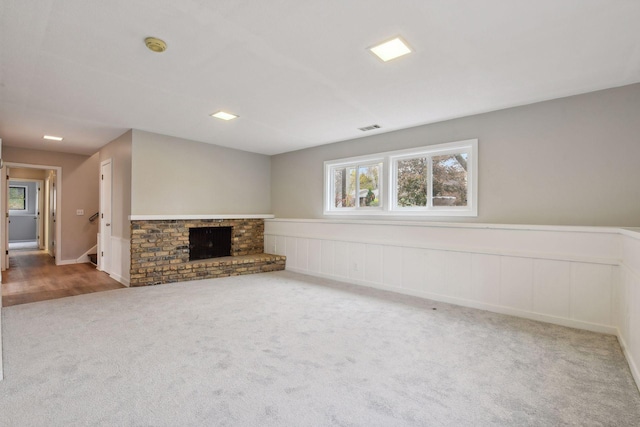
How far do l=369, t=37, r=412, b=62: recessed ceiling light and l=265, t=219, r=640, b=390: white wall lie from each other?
6.89ft

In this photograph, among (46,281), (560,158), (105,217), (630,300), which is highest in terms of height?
(560,158)

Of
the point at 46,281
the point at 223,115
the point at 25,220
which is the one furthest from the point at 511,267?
the point at 25,220

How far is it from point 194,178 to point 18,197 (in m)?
10.3

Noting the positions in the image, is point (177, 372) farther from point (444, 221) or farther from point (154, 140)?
point (154, 140)

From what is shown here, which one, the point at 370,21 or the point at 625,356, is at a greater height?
the point at 370,21

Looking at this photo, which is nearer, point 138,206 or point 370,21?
point 370,21

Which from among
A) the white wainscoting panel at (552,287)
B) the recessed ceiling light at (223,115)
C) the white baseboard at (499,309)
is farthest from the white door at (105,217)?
the white wainscoting panel at (552,287)

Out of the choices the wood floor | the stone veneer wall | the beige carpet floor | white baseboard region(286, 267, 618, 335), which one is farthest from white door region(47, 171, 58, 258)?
white baseboard region(286, 267, 618, 335)

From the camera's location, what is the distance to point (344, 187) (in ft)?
18.7

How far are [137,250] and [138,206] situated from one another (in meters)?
0.69

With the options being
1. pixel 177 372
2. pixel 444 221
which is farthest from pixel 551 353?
pixel 177 372

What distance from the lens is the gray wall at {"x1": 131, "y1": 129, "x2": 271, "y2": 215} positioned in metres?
4.91

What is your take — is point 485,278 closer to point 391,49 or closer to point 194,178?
point 391,49

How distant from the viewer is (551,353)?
2.52m
